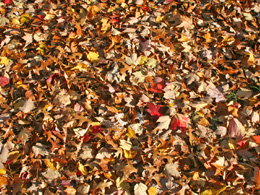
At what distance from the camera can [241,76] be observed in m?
2.34

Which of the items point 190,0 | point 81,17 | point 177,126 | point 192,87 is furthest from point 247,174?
point 81,17

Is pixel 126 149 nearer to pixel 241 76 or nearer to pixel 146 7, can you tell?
pixel 241 76

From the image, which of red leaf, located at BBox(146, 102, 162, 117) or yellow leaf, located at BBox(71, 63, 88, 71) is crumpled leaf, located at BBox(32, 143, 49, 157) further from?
red leaf, located at BBox(146, 102, 162, 117)

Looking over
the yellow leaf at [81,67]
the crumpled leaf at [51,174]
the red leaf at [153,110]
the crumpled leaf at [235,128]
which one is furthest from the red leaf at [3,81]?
the crumpled leaf at [235,128]

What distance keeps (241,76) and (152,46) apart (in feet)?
3.09

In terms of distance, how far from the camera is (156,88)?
7.23ft

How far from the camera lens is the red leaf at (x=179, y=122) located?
2.05 meters

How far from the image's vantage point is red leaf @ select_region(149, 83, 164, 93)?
2183 mm

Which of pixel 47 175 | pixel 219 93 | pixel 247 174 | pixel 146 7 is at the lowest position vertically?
pixel 47 175

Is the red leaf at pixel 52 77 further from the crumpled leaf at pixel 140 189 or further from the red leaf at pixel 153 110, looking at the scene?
the crumpled leaf at pixel 140 189

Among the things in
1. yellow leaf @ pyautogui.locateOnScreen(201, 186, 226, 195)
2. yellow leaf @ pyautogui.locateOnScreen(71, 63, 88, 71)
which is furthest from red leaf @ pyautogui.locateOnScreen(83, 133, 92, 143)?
yellow leaf @ pyautogui.locateOnScreen(201, 186, 226, 195)

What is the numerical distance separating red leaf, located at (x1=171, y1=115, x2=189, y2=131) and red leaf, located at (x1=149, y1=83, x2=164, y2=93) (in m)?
0.30

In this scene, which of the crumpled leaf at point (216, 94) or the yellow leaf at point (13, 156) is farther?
the crumpled leaf at point (216, 94)

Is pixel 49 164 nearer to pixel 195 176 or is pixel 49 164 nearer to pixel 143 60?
pixel 195 176
